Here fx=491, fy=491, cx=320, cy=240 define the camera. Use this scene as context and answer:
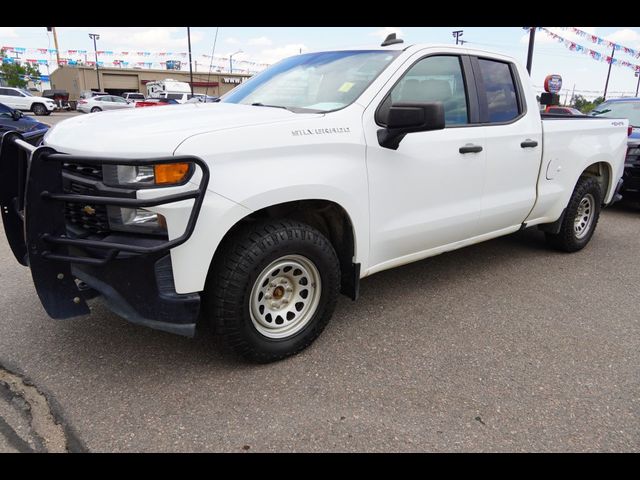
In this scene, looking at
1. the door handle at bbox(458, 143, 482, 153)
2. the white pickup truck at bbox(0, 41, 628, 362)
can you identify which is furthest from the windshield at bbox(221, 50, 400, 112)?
the door handle at bbox(458, 143, 482, 153)

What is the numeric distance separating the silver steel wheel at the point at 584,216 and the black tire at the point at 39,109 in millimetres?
34543

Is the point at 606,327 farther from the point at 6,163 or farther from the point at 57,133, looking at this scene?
the point at 6,163

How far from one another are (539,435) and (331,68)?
8.57 feet

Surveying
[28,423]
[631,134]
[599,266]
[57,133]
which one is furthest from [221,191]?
[631,134]

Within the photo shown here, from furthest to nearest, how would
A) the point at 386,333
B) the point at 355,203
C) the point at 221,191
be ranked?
the point at 386,333
the point at 355,203
the point at 221,191

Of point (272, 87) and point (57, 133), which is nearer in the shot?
point (57, 133)

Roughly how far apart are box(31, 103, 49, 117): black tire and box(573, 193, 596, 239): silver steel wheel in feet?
113

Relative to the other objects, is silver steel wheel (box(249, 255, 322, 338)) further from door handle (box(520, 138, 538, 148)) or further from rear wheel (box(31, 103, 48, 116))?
rear wheel (box(31, 103, 48, 116))

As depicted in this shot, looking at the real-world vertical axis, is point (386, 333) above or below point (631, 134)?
below

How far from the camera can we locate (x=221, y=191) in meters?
2.40

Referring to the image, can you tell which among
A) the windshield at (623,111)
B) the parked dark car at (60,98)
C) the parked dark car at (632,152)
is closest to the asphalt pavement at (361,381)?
the parked dark car at (632,152)

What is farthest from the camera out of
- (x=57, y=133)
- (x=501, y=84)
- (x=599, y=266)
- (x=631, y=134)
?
(x=631, y=134)

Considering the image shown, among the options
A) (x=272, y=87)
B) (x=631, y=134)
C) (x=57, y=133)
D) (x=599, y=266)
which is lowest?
(x=599, y=266)

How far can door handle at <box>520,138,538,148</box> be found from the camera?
4027 mm
